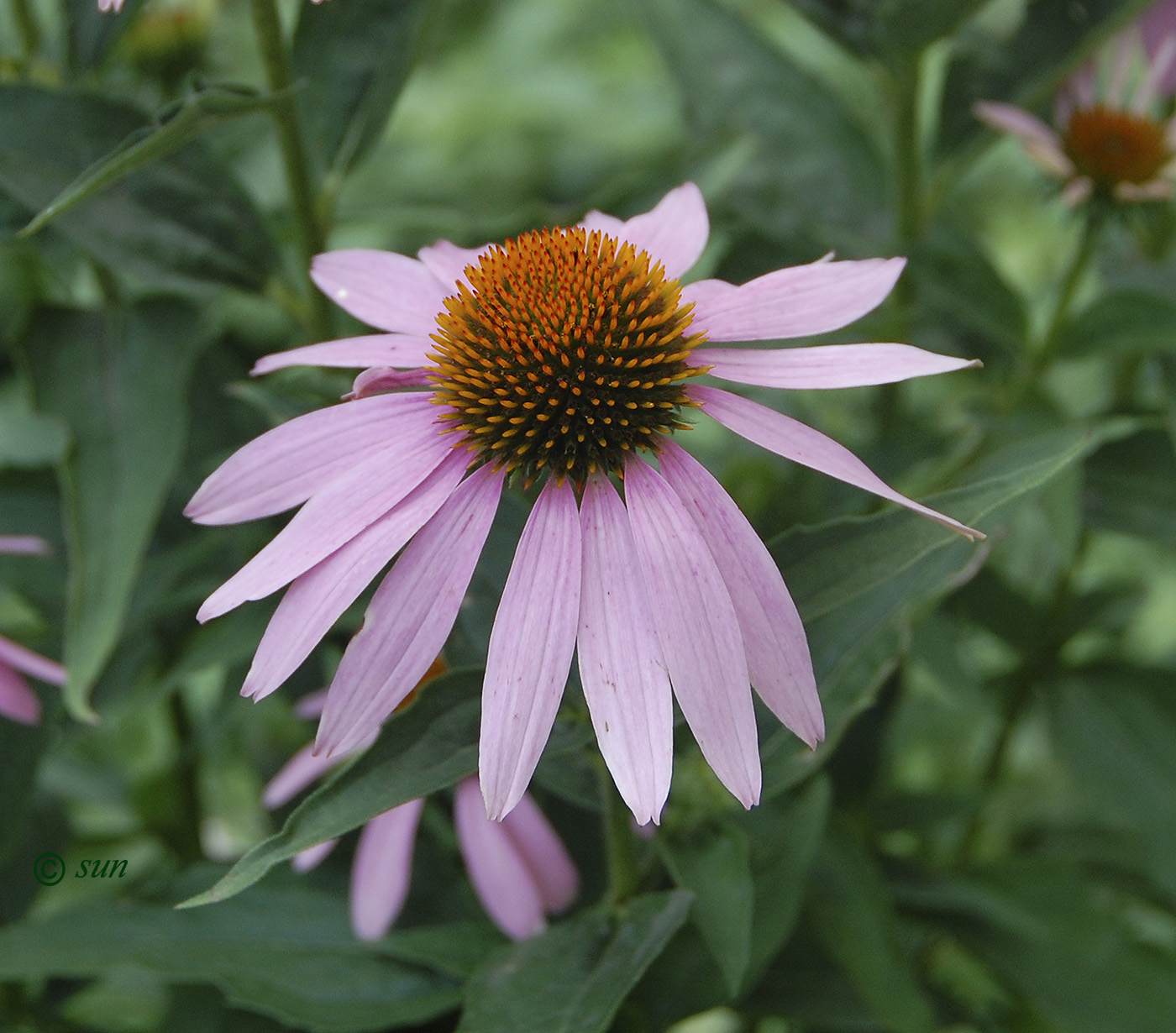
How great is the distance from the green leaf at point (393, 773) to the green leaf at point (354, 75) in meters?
0.42

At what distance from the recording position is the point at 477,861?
28.6 inches

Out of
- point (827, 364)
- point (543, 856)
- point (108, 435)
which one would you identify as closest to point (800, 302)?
point (827, 364)

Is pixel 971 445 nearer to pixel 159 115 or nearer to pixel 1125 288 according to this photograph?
pixel 1125 288

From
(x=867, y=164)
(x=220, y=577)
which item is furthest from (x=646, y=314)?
(x=867, y=164)

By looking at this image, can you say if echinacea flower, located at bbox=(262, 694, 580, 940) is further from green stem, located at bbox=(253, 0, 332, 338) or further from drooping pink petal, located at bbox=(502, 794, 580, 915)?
green stem, located at bbox=(253, 0, 332, 338)

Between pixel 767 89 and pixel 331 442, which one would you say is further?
pixel 767 89

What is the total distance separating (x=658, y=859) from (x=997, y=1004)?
62 centimetres

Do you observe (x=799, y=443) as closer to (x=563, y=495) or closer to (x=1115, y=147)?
(x=563, y=495)

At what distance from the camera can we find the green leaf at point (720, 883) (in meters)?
0.56

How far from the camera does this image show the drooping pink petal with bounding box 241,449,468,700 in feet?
1.62

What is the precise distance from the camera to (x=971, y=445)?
32.4 inches

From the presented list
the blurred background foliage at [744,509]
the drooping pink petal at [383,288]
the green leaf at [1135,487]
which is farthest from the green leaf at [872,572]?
the green leaf at [1135,487]

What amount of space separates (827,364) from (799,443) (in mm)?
50

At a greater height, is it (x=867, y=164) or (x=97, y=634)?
(x=867, y=164)
